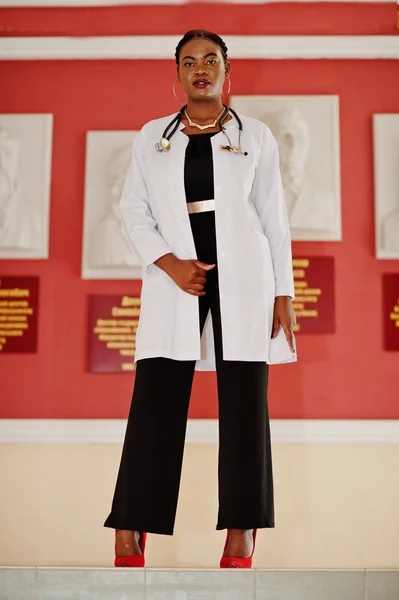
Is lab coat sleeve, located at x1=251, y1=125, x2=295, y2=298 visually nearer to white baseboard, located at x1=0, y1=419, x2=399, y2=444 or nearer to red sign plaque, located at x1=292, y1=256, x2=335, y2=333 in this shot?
red sign plaque, located at x1=292, y1=256, x2=335, y2=333

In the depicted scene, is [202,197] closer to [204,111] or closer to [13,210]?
[204,111]

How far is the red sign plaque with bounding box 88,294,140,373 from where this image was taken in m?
2.80

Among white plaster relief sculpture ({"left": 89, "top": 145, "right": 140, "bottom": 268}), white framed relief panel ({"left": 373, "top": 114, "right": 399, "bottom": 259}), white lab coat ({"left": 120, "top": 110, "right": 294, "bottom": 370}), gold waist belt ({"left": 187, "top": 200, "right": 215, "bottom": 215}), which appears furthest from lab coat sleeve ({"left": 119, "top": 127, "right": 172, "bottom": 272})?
white framed relief panel ({"left": 373, "top": 114, "right": 399, "bottom": 259})

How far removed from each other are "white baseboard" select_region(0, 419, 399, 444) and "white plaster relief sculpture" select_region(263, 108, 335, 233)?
29.8 inches

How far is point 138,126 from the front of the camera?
292 centimetres

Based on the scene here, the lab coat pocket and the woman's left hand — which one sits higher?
the lab coat pocket

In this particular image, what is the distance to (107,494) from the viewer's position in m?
2.72

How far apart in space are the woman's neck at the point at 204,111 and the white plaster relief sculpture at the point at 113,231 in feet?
2.76

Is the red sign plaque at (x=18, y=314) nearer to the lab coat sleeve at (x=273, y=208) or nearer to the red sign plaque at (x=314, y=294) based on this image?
the red sign plaque at (x=314, y=294)

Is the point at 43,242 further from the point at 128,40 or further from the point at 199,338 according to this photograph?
the point at 199,338

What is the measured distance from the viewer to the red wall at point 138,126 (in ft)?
9.11

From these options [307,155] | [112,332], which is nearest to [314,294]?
[307,155]

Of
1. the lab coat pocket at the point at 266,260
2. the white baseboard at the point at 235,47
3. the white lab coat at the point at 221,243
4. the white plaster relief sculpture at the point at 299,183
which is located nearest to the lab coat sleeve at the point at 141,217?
the white lab coat at the point at 221,243

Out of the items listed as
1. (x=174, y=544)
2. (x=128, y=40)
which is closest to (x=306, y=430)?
(x=174, y=544)
